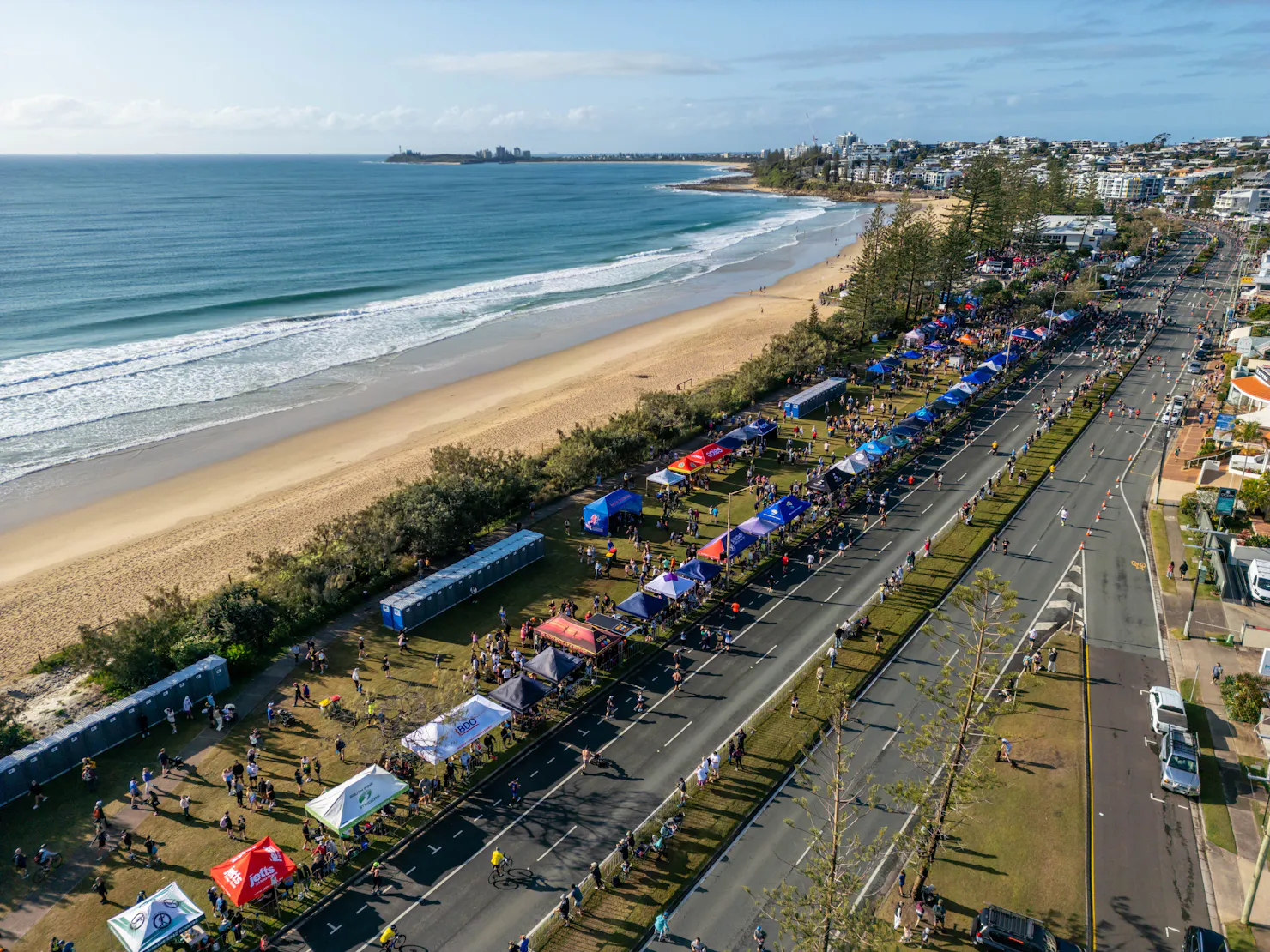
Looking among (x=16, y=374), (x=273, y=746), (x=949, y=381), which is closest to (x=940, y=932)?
(x=273, y=746)

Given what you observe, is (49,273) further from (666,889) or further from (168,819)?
(666,889)

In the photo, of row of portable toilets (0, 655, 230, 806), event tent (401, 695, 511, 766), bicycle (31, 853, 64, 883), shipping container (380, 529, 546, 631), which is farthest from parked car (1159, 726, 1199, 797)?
bicycle (31, 853, 64, 883)

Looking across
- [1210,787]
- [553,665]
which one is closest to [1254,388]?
[1210,787]

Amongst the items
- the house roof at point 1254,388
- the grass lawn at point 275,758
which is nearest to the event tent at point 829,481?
the grass lawn at point 275,758

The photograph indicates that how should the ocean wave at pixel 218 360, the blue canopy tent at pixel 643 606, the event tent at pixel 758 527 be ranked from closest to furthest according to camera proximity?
the blue canopy tent at pixel 643 606, the event tent at pixel 758 527, the ocean wave at pixel 218 360

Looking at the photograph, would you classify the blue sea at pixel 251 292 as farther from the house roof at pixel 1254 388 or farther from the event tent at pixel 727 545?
the house roof at pixel 1254 388

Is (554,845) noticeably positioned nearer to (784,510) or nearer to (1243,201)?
(784,510)
